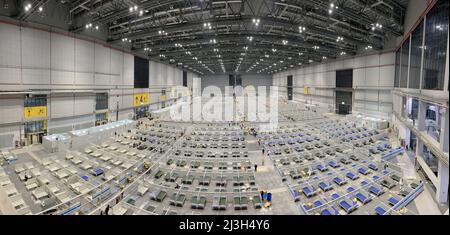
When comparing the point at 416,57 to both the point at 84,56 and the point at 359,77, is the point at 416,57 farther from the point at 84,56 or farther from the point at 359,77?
the point at 84,56

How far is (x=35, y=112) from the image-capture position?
2194 cm

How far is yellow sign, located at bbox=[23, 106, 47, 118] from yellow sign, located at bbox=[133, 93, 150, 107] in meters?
16.2

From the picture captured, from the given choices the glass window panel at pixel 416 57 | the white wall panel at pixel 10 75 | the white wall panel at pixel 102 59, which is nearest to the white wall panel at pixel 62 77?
the white wall panel at pixel 10 75

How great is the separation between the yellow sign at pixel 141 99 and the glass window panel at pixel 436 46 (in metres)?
38.2

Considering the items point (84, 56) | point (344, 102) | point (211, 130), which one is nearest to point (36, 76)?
point (84, 56)

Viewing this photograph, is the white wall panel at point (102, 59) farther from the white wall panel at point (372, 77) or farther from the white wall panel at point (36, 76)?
the white wall panel at point (372, 77)

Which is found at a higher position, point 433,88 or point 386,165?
point 433,88

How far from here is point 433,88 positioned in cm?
1280

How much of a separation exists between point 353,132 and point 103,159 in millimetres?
28257

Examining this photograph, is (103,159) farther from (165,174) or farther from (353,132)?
(353,132)

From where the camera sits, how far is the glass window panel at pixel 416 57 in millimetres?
16480

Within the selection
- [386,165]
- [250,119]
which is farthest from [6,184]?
[250,119]

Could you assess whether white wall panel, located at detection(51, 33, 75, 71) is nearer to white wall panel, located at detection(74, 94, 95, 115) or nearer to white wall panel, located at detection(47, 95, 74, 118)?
white wall panel, located at detection(47, 95, 74, 118)
